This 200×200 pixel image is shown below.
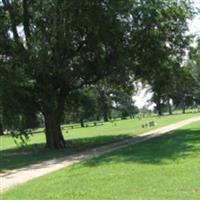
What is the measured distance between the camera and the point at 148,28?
30.2 metres

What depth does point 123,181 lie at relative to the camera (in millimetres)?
13500

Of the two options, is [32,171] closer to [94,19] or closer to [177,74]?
[94,19]

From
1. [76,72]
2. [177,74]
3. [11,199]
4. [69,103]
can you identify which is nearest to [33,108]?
[76,72]

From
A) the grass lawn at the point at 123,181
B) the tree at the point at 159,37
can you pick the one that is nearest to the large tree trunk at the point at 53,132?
the tree at the point at 159,37

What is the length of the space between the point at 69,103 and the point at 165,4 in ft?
36.6

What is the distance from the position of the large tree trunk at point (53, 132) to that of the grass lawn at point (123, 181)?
11.9 m

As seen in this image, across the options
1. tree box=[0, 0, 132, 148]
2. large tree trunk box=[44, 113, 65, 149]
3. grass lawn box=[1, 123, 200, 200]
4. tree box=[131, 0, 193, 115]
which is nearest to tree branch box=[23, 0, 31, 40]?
tree box=[0, 0, 132, 148]

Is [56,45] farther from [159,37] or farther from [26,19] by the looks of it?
[159,37]

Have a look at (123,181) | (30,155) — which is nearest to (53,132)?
(30,155)

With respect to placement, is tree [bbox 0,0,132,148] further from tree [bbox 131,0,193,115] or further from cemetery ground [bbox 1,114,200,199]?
cemetery ground [bbox 1,114,200,199]

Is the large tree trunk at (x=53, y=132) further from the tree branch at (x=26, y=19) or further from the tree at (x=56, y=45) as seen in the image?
the tree branch at (x=26, y=19)

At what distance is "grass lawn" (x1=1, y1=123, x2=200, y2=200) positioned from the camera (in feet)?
37.7

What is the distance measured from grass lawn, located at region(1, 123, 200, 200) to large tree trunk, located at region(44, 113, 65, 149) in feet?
39.0

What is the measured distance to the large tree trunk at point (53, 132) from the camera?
31.0 m
